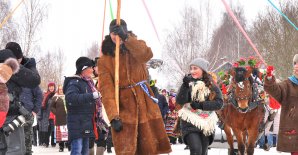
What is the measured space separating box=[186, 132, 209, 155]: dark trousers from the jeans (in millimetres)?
1703

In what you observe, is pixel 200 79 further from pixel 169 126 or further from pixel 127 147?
pixel 169 126

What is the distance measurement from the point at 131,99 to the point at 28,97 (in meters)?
3.65

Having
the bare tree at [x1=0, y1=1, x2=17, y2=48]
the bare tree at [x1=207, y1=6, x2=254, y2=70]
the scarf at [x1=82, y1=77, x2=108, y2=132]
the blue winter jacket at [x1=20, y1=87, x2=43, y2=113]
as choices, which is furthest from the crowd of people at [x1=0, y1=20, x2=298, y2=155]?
the bare tree at [x1=207, y1=6, x2=254, y2=70]

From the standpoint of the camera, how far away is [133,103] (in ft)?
18.8

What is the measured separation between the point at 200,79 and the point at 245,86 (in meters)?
2.96

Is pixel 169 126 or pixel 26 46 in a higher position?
pixel 26 46

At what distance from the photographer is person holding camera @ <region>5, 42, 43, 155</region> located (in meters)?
6.65

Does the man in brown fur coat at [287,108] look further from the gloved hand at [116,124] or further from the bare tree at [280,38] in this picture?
the bare tree at [280,38]

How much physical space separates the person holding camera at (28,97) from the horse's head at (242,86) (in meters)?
3.64

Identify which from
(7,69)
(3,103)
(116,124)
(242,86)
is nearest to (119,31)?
(116,124)

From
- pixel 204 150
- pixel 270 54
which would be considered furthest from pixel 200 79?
pixel 270 54

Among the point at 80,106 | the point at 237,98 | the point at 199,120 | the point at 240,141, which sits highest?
the point at 237,98

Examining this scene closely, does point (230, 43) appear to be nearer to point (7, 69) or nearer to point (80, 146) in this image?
point (80, 146)

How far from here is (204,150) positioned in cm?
728
